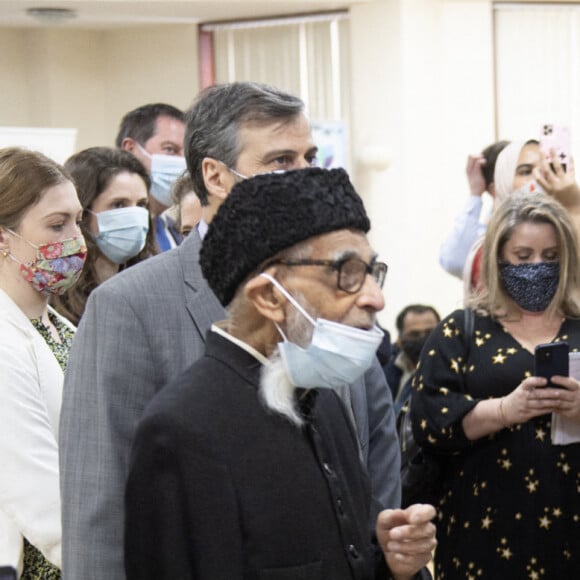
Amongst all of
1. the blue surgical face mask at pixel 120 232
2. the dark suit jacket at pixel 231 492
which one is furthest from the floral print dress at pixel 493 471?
the dark suit jacket at pixel 231 492

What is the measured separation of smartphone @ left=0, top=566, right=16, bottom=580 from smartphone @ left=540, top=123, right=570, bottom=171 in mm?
2674

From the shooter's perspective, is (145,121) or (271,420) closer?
(271,420)

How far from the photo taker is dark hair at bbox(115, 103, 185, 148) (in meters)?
5.20

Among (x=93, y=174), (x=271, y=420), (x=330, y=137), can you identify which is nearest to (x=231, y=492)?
(x=271, y=420)

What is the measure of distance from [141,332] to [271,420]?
383mm

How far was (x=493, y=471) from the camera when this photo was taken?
3473 millimetres

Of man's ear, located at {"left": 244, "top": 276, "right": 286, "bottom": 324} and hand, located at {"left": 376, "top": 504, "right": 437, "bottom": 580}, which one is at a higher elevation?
man's ear, located at {"left": 244, "top": 276, "right": 286, "bottom": 324}

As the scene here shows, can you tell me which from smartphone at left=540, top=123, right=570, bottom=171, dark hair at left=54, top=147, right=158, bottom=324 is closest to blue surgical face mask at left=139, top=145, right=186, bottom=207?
dark hair at left=54, top=147, right=158, bottom=324

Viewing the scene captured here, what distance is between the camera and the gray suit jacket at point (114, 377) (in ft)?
6.82

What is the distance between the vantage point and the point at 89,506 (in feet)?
6.84

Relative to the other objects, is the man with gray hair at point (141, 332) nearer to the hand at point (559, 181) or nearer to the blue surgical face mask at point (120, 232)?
the blue surgical face mask at point (120, 232)

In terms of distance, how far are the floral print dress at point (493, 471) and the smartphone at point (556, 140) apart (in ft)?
3.47

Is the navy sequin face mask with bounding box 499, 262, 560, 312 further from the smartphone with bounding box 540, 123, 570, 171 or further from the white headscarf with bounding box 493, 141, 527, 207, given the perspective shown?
the white headscarf with bounding box 493, 141, 527, 207

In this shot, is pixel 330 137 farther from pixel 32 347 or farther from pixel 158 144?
pixel 32 347
